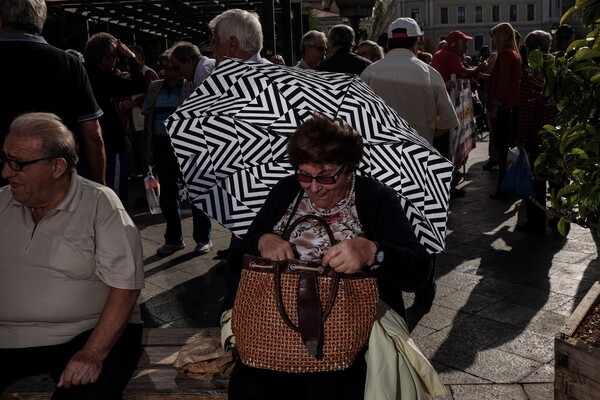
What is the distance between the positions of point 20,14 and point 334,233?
2.16 m

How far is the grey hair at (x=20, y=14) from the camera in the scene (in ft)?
13.0

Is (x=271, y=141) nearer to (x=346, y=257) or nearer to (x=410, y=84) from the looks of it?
(x=346, y=257)

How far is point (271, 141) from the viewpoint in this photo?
3.39 meters

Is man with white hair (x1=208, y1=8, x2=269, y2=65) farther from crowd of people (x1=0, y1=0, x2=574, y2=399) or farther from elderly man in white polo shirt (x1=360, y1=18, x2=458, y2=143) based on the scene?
crowd of people (x1=0, y1=0, x2=574, y2=399)

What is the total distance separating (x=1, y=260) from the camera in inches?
119

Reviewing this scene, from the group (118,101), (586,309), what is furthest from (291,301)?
(118,101)

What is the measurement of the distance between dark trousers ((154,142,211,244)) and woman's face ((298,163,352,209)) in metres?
3.80

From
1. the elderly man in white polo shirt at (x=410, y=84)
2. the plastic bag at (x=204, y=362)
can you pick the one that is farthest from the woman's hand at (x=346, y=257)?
the elderly man in white polo shirt at (x=410, y=84)

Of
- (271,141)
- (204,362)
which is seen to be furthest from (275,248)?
(271,141)

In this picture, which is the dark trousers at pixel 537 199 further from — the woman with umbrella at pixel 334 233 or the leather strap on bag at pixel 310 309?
the leather strap on bag at pixel 310 309

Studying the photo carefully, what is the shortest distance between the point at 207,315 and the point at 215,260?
1.35 m

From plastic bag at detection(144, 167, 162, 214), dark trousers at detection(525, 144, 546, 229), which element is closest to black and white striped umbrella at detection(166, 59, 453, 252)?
plastic bag at detection(144, 167, 162, 214)

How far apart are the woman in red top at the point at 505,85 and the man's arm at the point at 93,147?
18.4ft

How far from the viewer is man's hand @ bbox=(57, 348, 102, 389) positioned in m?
2.88
